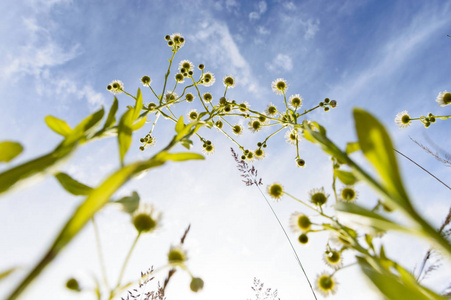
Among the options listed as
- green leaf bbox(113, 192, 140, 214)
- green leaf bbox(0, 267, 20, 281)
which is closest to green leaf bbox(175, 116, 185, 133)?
green leaf bbox(113, 192, 140, 214)

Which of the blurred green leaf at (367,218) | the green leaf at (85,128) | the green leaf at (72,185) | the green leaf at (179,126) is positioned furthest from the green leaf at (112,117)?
the blurred green leaf at (367,218)

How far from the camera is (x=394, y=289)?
0.35m

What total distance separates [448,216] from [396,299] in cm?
43

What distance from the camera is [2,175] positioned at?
1.41 ft

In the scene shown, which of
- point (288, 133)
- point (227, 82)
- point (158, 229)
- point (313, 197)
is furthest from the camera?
point (227, 82)

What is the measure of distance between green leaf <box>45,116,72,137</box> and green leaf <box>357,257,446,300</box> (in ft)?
2.14

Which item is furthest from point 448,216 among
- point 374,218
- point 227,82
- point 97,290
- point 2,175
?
point 227,82

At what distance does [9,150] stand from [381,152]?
1.99 feet

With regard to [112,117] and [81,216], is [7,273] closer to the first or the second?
[81,216]

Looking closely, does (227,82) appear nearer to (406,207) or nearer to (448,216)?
(448,216)

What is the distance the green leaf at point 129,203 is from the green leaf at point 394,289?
37 cm

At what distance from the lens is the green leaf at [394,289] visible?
1.11ft

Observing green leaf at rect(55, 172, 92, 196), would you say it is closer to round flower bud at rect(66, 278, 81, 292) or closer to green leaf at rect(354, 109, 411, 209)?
round flower bud at rect(66, 278, 81, 292)

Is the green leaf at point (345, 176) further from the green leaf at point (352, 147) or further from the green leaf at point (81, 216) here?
the green leaf at point (81, 216)
